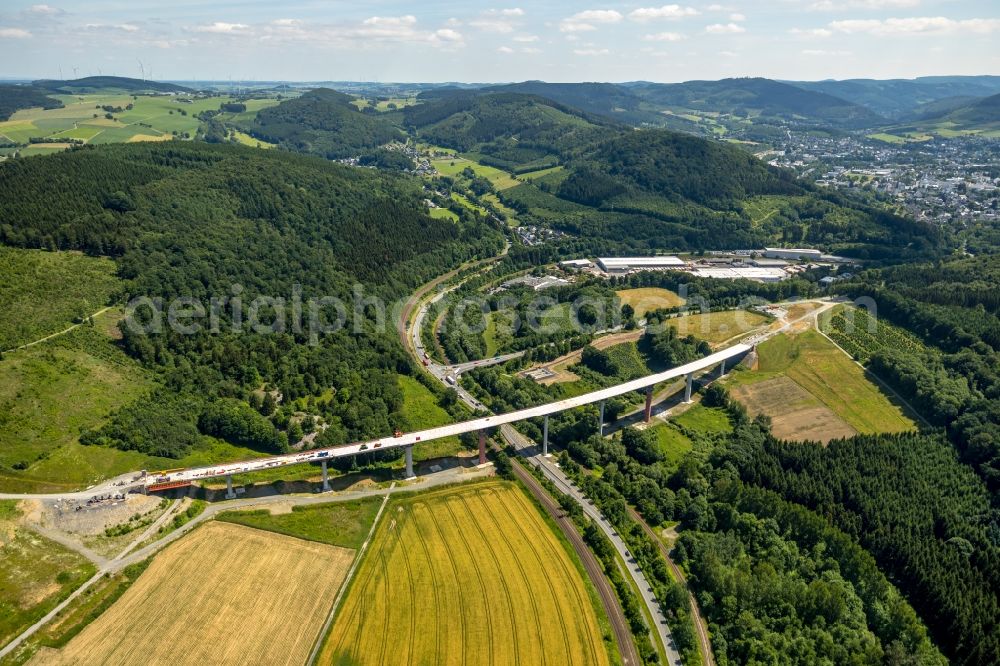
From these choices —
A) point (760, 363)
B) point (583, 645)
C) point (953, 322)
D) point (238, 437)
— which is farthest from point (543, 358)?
point (953, 322)

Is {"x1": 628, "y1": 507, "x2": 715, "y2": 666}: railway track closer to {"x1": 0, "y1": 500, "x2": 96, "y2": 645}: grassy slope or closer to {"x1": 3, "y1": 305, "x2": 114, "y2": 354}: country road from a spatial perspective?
{"x1": 0, "y1": 500, "x2": 96, "y2": 645}: grassy slope

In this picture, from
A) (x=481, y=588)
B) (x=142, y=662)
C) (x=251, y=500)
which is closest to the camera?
(x=142, y=662)

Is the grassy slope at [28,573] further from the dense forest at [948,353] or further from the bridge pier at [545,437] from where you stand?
the dense forest at [948,353]

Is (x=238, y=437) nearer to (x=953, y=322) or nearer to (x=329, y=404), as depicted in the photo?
(x=329, y=404)

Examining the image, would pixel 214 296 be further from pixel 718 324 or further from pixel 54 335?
pixel 718 324

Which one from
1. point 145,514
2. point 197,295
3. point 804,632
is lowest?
point 804,632

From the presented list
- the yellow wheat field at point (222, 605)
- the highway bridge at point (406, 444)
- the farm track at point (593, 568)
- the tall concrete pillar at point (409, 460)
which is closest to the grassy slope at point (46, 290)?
the highway bridge at point (406, 444)
